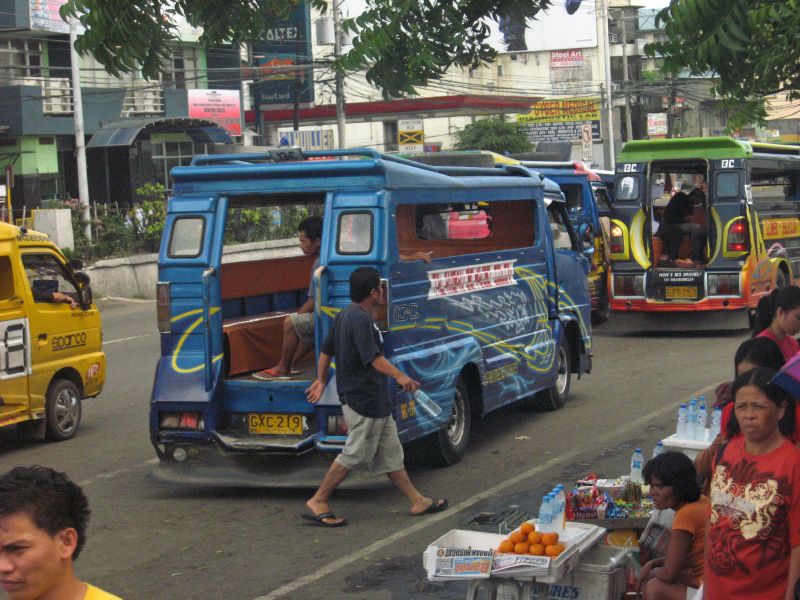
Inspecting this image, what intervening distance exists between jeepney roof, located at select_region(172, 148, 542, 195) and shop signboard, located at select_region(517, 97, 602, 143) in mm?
61841

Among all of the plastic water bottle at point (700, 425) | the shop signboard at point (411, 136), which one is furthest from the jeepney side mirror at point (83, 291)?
the shop signboard at point (411, 136)

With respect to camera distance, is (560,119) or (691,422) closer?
(691,422)

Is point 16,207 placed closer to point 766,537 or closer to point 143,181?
point 143,181

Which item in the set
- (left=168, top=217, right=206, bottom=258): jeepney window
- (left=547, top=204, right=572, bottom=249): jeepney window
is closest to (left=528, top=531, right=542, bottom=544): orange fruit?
(left=168, top=217, right=206, bottom=258): jeepney window

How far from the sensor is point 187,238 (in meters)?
9.16

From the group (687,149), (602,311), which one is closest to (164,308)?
(687,149)

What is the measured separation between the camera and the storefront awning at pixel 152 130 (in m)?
35.8

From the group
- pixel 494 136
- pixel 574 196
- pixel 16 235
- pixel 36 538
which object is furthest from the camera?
pixel 494 136

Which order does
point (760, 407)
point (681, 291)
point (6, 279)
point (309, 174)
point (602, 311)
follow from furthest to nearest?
1. point (602, 311)
2. point (681, 291)
3. point (6, 279)
4. point (309, 174)
5. point (760, 407)

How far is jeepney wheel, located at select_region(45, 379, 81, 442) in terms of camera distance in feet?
36.8

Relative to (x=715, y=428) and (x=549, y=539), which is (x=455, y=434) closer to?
(x=715, y=428)

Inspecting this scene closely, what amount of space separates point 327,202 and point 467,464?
2.55m

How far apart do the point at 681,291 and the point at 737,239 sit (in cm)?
104

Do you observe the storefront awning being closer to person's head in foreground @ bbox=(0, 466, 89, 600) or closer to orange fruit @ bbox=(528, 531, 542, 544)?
orange fruit @ bbox=(528, 531, 542, 544)
